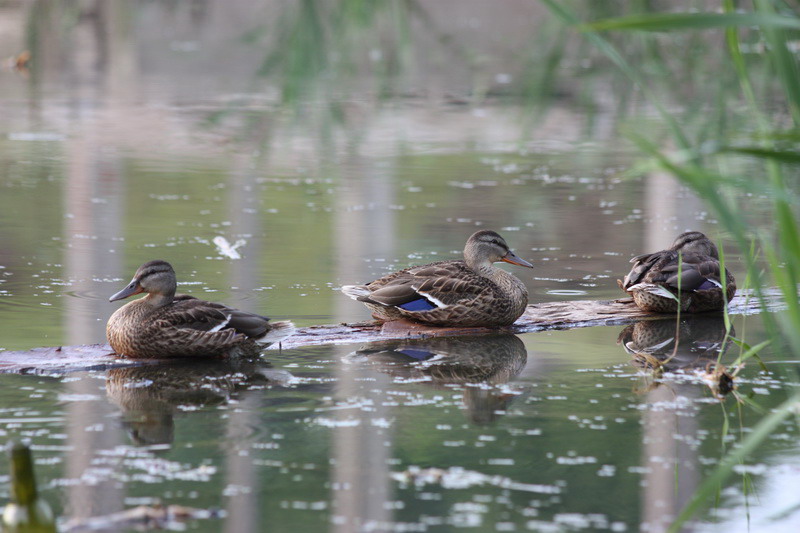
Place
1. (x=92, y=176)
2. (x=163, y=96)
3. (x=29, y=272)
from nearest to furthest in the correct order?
1. (x=29, y=272)
2. (x=92, y=176)
3. (x=163, y=96)

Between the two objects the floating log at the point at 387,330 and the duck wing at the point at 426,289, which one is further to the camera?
the duck wing at the point at 426,289

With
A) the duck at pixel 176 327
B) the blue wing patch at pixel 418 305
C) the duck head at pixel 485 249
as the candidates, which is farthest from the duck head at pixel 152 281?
the duck head at pixel 485 249

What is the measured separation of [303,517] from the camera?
405 centimetres

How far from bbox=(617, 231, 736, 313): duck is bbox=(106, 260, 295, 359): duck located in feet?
6.96

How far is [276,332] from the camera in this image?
247 inches

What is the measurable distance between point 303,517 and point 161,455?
80 cm

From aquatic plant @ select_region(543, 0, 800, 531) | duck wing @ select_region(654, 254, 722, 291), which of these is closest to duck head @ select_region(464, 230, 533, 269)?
duck wing @ select_region(654, 254, 722, 291)

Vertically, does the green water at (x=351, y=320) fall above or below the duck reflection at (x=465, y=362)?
above

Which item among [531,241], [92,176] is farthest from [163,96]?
[531,241]

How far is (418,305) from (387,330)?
23cm

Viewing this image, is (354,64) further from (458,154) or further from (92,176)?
(92,176)

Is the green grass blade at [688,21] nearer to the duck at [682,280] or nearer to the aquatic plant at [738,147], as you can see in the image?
the aquatic plant at [738,147]

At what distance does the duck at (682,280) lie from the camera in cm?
722

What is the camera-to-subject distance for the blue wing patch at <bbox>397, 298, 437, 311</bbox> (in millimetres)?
7000
